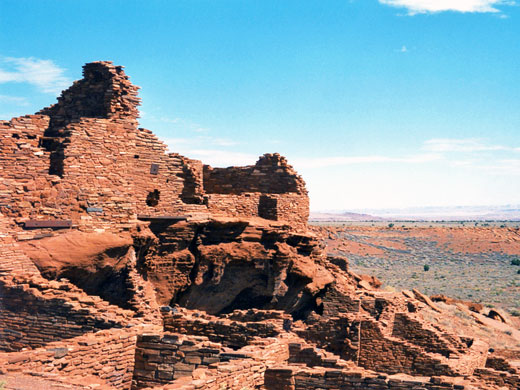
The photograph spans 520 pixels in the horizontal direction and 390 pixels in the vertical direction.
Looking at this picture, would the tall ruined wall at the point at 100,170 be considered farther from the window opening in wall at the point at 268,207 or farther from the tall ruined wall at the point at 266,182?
the tall ruined wall at the point at 266,182

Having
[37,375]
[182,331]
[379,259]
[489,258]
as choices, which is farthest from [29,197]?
[489,258]

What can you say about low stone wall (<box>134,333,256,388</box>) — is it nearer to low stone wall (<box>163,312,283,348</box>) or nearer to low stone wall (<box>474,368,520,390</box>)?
low stone wall (<box>163,312,283,348</box>)

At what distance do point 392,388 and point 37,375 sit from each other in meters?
5.34

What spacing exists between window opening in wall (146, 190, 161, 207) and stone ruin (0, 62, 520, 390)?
72mm

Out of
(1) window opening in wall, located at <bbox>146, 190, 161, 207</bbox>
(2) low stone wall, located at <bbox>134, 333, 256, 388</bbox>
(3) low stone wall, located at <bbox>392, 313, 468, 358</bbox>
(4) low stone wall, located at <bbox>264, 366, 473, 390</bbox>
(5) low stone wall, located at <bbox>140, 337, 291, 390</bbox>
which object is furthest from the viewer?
(3) low stone wall, located at <bbox>392, 313, 468, 358</bbox>

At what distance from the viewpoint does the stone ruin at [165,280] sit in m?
10.7

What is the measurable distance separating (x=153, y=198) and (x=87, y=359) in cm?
756

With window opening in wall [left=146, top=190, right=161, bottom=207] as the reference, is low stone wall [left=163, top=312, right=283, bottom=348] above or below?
below

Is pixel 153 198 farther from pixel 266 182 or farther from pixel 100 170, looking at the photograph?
pixel 266 182

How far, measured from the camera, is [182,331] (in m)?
13.2

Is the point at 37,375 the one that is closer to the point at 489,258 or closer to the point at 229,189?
the point at 229,189

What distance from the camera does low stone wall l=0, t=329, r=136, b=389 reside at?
950cm

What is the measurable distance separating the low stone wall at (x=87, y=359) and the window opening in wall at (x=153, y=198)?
20.8ft

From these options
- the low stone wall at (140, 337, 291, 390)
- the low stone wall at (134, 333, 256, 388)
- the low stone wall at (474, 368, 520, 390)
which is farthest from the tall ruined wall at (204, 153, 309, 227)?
the low stone wall at (134, 333, 256, 388)
